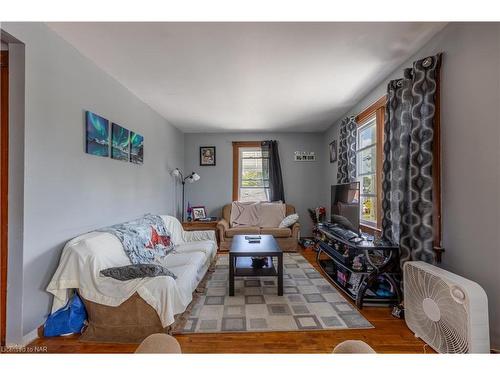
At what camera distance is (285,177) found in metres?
5.22

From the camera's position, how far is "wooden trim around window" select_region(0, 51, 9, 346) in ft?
5.15

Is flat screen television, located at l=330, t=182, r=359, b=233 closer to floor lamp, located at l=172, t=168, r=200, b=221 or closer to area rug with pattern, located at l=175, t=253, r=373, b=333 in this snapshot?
area rug with pattern, located at l=175, t=253, r=373, b=333

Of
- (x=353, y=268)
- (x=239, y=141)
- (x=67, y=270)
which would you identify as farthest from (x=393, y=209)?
(x=239, y=141)

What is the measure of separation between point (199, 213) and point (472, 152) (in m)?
4.28

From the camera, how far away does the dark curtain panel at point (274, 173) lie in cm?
507

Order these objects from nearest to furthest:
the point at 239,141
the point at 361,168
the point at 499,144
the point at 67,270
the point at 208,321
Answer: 1. the point at 499,144
2. the point at 67,270
3. the point at 208,321
4. the point at 361,168
5. the point at 239,141

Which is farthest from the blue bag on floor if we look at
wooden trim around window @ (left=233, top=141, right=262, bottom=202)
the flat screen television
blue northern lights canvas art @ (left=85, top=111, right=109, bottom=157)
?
wooden trim around window @ (left=233, top=141, right=262, bottom=202)

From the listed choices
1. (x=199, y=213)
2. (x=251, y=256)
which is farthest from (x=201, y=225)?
(x=251, y=256)

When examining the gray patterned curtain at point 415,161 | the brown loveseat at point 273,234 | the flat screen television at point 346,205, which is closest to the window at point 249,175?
the brown loveseat at point 273,234

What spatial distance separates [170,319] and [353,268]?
1786 mm

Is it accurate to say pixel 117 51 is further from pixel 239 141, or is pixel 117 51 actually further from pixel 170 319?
pixel 239 141

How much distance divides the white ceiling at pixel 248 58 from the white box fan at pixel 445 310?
1811 mm

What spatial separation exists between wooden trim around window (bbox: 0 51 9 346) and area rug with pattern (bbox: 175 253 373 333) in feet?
3.88

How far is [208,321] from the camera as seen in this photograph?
200 centimetres
